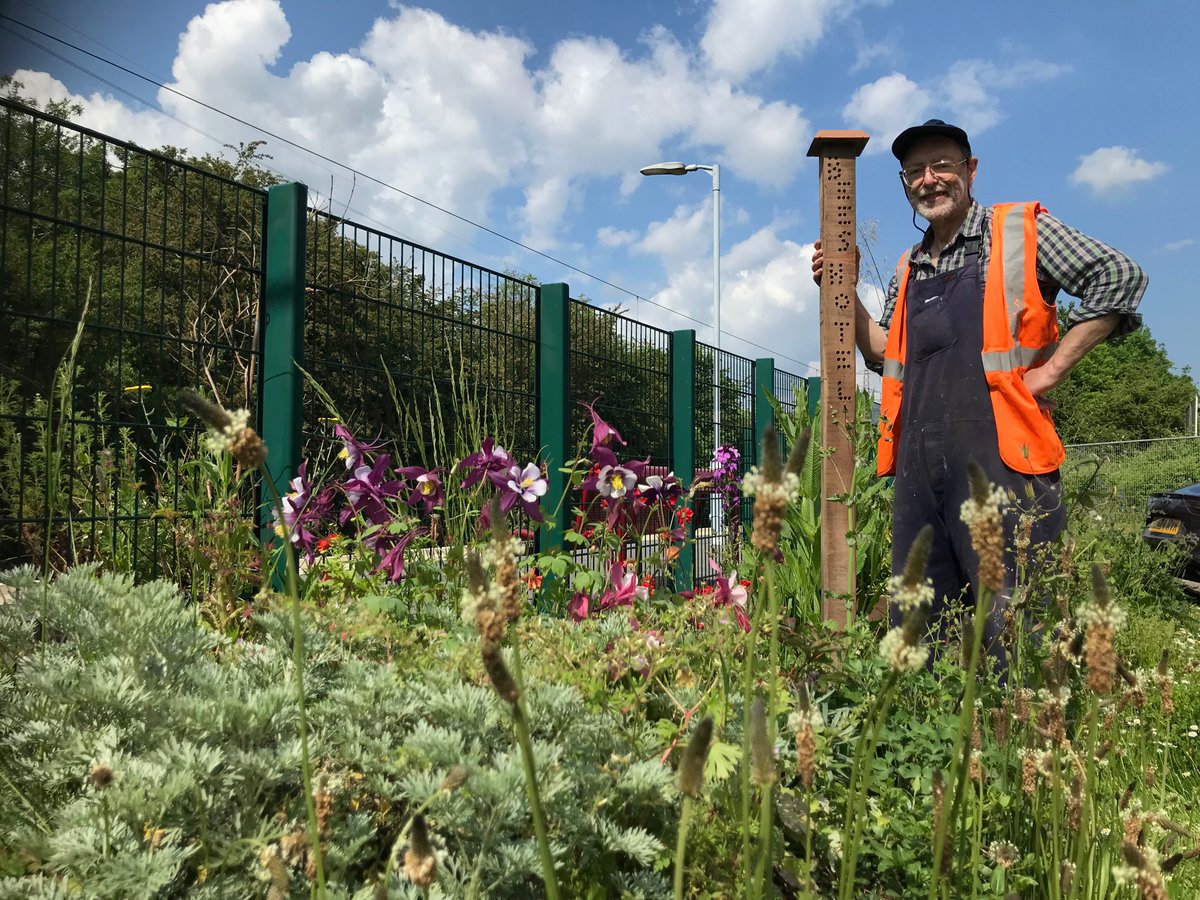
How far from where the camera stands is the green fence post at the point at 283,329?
12.3 ft

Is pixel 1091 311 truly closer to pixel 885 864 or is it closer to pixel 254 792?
pixel 885 864

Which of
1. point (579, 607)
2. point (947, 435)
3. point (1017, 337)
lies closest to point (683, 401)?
point (947, 435)

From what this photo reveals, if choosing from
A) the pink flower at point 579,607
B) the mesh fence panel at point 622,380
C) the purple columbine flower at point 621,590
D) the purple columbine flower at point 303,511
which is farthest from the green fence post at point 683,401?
the pink flower at point 579,607

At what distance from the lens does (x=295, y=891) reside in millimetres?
1073

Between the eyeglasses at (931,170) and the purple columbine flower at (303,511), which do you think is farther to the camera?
the eyeglasses at (931,170)

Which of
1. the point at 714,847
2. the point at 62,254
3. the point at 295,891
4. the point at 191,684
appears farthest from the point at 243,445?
the point at 62,254

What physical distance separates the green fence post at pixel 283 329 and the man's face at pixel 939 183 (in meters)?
2.79

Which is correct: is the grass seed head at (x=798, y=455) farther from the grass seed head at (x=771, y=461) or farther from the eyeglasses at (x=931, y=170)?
the eyeglasses at (x=931, y=170)

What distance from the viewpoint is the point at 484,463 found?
3.02m

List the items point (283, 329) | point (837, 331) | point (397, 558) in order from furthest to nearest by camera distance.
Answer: point (283, 329) → point (837, 331) → point (397, 558)

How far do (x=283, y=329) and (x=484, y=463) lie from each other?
4.81ft

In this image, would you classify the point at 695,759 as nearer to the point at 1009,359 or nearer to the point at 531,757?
the point at 531,757

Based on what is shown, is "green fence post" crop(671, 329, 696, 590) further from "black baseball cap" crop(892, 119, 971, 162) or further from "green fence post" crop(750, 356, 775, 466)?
"black baseball cap" crop(892, 119, 971, 162)

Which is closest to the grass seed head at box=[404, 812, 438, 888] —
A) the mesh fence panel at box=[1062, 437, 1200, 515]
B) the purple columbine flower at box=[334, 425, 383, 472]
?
the purple columbine flower at box=[334, 425, 383, 472]
